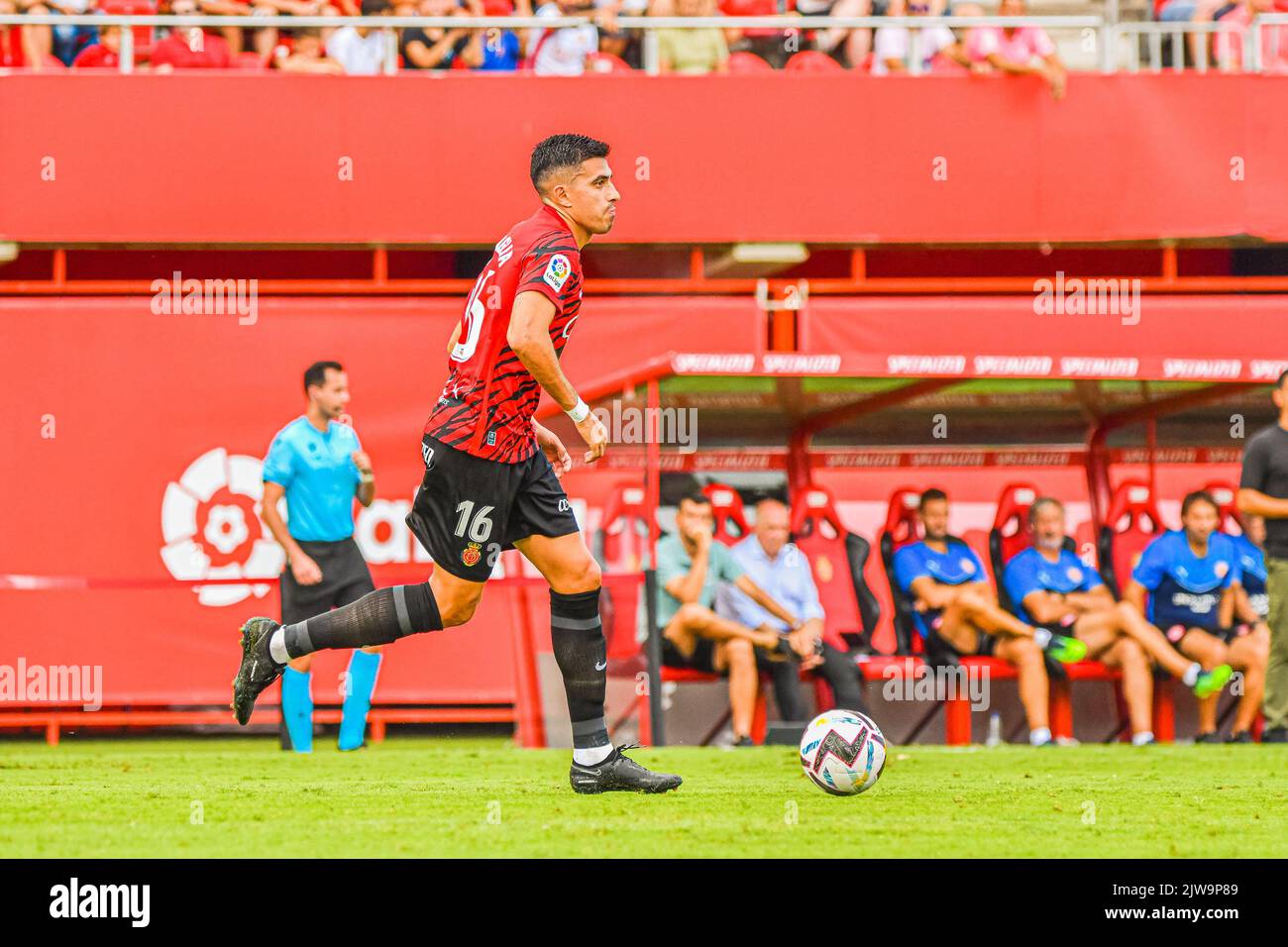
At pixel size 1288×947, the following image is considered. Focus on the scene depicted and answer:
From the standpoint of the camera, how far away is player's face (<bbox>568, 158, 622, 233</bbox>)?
256 inches

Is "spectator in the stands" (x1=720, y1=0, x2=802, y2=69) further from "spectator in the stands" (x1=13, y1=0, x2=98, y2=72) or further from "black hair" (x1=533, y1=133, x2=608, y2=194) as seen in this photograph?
"black hair" (x1=533, y1=133, x2=608, y2=194)

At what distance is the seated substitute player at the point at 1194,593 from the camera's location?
450 inches

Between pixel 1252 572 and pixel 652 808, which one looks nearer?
pixel 652 808

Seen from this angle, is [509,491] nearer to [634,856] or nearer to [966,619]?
[634,856]

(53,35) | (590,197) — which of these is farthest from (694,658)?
(53,35)

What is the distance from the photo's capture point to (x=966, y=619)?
11.3 m

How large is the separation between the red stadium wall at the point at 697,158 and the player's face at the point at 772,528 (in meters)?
2.84

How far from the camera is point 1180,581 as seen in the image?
1152 cm

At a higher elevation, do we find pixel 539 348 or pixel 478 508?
pixel 539 348

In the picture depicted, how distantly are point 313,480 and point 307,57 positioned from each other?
4.69 meters

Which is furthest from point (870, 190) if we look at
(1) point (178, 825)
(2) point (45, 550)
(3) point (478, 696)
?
(1) point (178, 825)
